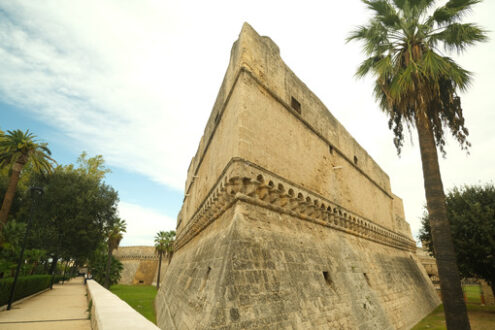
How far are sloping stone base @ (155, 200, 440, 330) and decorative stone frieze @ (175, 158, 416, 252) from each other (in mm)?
242

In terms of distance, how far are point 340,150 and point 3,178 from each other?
2984cm

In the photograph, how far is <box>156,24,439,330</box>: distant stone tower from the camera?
16.8ft

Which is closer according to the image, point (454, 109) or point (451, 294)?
point (451, 294)

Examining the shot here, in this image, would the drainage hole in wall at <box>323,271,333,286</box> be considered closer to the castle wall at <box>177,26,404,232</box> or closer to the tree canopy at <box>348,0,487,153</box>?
the castle wall at <box>177,26,404,232</box>

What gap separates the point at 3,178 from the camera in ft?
74.4

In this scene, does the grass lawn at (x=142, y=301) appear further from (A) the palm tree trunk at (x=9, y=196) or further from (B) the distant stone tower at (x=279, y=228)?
(A) the palm tree trunk at (x=9, y=196)

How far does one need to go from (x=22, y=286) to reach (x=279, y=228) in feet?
47.2

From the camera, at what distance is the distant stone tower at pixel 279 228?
511 cm

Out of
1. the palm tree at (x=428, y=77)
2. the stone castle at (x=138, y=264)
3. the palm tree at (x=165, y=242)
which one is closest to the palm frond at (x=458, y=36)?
the palm tree at (x=428, y=77)

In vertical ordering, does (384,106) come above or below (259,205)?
above

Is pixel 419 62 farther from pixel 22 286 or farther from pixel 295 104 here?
pixel 22 286

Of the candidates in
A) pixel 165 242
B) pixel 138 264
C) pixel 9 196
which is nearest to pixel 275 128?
pixel 9 196

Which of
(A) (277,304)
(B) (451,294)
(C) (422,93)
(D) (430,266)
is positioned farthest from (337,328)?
(D) (430,266)

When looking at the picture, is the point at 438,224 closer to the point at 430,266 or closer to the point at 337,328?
the point at 337,328
